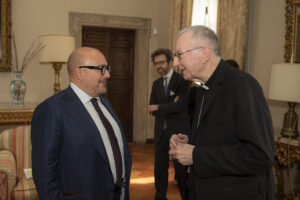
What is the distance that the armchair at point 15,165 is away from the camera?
3051 mm

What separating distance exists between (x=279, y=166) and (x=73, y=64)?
2.63 metres

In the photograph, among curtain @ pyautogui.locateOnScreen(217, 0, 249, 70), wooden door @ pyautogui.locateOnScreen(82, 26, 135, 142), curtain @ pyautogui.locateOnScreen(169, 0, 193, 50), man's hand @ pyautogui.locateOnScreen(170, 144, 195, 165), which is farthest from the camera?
wooden door @ pyautogui.locateOnScreen(82, 26, 135, 142)

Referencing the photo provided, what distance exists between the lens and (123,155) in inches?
85.2

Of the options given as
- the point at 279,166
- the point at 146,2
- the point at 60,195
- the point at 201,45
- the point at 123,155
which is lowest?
the point at 279,166

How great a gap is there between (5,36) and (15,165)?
335cm

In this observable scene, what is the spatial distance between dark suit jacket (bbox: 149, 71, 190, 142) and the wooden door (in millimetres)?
3352

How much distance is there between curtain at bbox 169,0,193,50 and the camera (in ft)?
18.0

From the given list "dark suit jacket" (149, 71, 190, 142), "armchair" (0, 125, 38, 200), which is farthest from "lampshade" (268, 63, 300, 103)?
"armchair" (0, 125, 38, 200)

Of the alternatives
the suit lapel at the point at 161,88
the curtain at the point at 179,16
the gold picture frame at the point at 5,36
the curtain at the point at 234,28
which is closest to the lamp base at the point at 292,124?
the curtain at the point at 234,28

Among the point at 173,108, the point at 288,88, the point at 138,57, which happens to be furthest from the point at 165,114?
the point at 138,57

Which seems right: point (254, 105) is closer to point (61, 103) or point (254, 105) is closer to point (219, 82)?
point (219, 82)

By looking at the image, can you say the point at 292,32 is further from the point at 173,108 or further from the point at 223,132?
the point at 223,132

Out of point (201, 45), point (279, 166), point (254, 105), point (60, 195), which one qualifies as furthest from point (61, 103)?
point (279, 166)

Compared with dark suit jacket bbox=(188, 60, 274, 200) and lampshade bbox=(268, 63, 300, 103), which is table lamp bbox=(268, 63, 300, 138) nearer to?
lampshade bbox=(268, 63, 300, 103)
